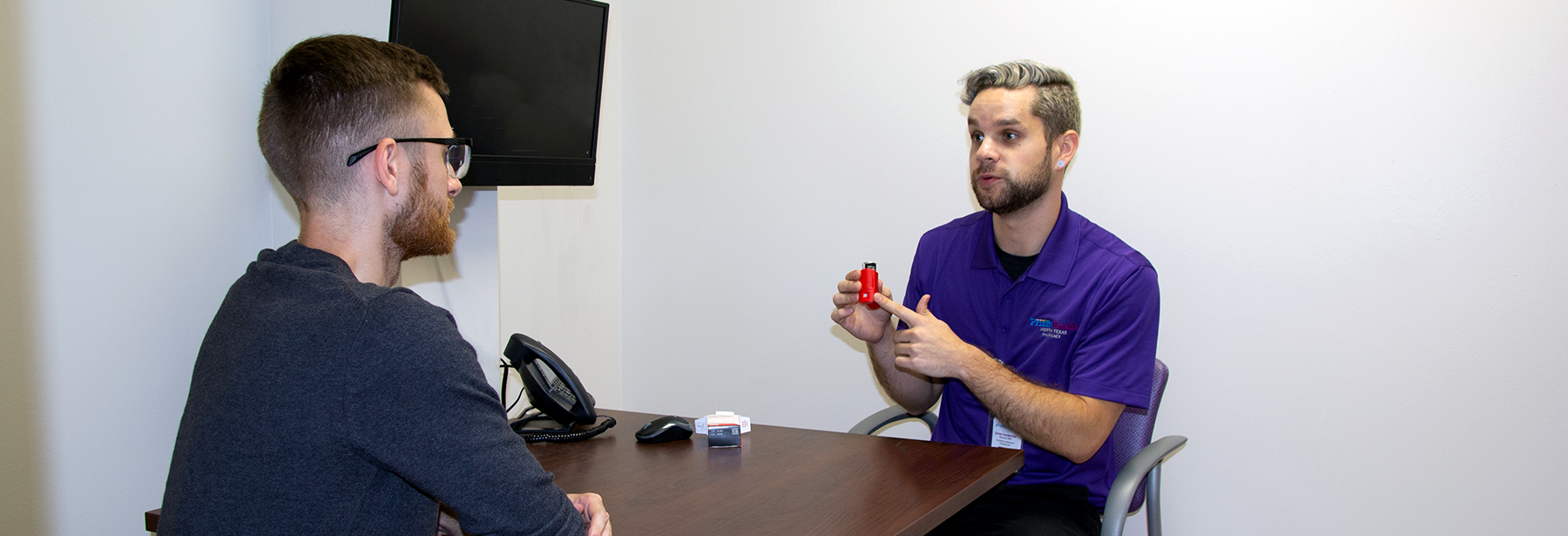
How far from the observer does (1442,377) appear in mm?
2400

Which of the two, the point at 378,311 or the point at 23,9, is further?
the point at 23,9

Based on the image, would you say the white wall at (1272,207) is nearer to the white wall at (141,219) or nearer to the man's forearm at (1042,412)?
the man's forearm at (1042,412)

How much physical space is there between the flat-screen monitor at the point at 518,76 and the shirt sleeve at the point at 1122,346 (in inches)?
47.0

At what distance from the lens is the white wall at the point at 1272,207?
2.33 meters

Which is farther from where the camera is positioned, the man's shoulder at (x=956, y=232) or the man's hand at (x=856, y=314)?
the man's shoulder at (x=956, y=232)

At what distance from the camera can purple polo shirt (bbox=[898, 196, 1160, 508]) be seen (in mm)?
2119

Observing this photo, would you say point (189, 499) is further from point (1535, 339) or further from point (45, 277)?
point (1535, 339)

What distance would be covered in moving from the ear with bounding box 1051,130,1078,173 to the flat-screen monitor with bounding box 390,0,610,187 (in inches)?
43.6

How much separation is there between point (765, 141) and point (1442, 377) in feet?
6.79

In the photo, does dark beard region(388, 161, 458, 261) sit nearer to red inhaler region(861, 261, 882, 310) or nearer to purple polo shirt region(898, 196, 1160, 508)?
red inhaler region(861, 261, 882, 310)

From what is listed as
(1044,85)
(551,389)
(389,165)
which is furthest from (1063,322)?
(389,165)

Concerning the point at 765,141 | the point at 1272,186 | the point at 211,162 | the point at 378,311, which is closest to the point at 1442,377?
the point at 1272,186

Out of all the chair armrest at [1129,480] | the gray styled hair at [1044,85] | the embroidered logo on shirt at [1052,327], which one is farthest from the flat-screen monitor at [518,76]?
the chair armrest at [1129,480]

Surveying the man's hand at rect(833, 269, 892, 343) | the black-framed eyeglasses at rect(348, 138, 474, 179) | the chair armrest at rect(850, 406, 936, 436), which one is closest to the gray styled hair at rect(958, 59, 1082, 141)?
the man's hand at rect(833, 269, 892, 343)
